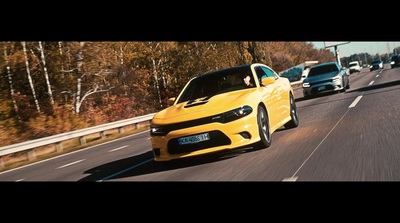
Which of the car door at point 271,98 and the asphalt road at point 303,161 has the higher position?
the car door at point 271,98

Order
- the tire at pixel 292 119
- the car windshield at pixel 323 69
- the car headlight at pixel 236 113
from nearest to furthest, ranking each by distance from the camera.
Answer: the car headlight at pixel 236 113, the tire at pixel 292 119, the car windshield at pixel 323 69

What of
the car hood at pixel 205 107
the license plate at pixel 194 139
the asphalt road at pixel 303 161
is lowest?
the asphalt road at pixel 303 161

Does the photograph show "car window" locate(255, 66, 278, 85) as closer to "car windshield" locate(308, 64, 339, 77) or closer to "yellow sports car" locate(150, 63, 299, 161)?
"yellow sports car" locate(150, 63, 299, 161)

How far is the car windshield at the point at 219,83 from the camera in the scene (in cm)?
782

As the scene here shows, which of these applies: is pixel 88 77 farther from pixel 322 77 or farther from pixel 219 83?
pixel 219 83

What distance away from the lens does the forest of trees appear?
2227 cm

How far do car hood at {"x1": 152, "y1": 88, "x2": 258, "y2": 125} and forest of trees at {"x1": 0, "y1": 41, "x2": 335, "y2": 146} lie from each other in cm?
1451

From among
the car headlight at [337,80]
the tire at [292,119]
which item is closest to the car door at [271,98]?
the tire at [292,119]

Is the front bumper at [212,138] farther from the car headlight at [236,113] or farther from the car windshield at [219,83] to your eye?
the car windshield at [219,83]

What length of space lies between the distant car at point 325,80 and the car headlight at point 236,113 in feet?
43.1

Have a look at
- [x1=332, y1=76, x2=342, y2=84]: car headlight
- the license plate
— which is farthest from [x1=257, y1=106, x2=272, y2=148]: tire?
[x1=332, y1=76, x2=342, y2=84]: car headlight
